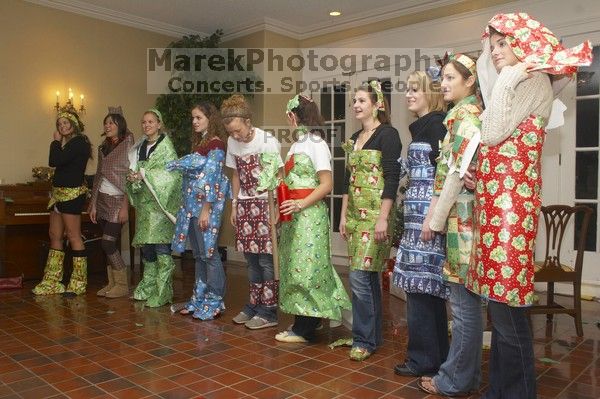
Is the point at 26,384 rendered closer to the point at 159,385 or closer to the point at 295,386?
the point at 159,385

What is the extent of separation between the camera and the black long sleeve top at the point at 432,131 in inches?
90.5

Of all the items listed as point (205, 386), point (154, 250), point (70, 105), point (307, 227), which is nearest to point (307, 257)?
point (307, 227)

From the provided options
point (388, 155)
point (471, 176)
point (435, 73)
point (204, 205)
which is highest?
point (435, 73)

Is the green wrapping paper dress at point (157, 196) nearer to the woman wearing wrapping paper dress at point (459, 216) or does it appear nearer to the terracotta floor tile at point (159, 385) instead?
the terracotta floor tile at point (159, 385)

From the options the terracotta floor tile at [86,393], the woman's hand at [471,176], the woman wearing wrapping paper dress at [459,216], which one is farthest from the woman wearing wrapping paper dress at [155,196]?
the woman's hand at [471,176]

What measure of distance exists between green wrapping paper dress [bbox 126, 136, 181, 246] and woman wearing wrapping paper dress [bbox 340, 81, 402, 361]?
165cm

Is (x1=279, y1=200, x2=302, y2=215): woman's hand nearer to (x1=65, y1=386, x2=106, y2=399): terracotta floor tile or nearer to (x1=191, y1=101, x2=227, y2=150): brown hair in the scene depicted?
(x1=191, y1=101, x2=227, y2=150): brown hair

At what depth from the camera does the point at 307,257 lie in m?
2.91

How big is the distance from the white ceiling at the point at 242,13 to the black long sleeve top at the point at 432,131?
11.7 ft

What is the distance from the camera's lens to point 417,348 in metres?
2.48

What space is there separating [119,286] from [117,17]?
11.1 ft

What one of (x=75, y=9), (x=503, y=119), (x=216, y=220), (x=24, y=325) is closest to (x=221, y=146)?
(x=216, y=220)

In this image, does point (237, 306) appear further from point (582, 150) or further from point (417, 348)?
point (582, 150)

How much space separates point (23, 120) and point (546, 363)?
5.21m
